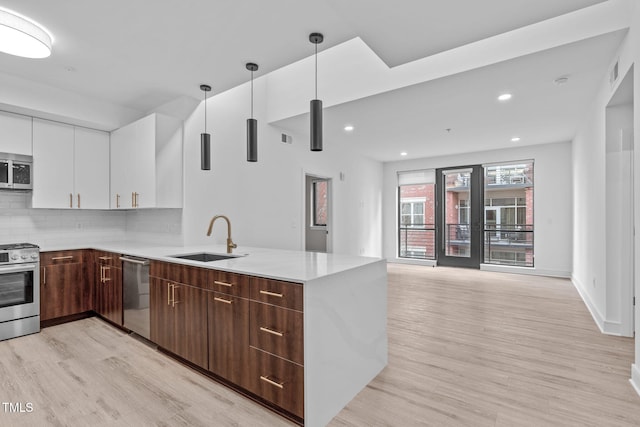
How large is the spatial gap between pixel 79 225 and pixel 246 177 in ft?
7.60

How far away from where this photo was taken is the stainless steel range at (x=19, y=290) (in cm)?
312

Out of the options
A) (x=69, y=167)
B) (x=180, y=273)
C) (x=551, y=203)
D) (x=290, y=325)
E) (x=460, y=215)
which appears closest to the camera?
(x=290, y=325)

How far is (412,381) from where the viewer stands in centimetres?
236

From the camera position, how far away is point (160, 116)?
373 cm

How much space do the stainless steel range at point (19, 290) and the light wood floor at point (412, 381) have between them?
0.44ft

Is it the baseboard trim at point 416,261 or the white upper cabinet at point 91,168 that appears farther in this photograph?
the baseboard trim at point 416,261

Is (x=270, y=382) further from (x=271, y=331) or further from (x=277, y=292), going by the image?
(x=277, y=292)

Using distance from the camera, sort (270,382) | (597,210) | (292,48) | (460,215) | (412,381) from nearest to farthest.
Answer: (270,382) → (412,381) → (292,48) → (597,210) → (460,215)

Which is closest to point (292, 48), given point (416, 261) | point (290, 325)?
point (290, 325)

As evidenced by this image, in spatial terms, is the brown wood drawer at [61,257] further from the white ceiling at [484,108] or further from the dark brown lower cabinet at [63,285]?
the white ceiling at [484,108]

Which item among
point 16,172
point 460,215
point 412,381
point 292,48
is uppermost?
point 292,48

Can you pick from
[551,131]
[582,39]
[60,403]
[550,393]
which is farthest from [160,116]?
[551,131]

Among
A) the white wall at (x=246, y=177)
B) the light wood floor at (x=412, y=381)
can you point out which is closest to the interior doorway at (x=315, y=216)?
the white wall at (x=246, y=177)

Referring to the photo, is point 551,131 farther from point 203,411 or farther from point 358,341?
point 203,411
